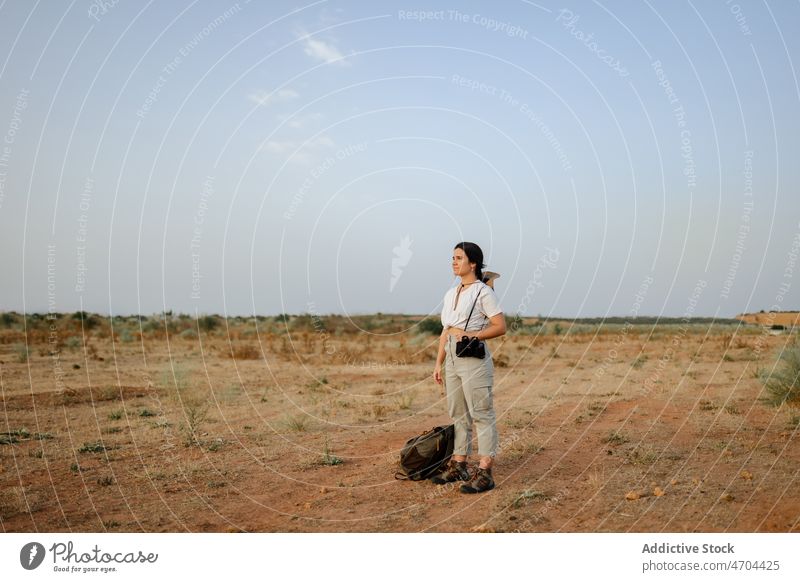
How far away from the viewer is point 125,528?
597 centimetres

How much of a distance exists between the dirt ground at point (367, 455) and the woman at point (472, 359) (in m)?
0.58

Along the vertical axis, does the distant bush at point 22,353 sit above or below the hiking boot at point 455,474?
above

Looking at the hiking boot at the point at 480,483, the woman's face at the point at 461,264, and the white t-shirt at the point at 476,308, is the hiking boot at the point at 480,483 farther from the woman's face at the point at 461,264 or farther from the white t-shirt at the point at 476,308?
the woman's face at the point at 461,264

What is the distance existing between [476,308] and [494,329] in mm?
322

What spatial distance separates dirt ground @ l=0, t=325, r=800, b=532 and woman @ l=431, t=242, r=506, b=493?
578 millimetres

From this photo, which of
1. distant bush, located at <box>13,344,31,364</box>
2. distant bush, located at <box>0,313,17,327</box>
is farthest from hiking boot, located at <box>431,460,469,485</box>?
distant bush, located at <box>0,313,17,327</box>

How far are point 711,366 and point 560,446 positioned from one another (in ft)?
44.7

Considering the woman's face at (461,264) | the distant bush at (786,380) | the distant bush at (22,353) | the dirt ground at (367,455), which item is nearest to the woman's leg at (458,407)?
the dirt ground at (367,455)

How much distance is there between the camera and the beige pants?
6.55 m

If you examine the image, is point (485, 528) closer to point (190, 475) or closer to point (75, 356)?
point (190, 475)

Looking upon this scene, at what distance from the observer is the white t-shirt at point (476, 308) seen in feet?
21.3

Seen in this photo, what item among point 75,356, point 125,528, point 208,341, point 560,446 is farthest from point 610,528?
point 208,341

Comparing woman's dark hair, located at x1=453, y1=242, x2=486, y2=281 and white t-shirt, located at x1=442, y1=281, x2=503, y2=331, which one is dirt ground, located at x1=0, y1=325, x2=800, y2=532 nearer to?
white t-shirt, located at x1=442, y1=281, x2=503, y2=331
